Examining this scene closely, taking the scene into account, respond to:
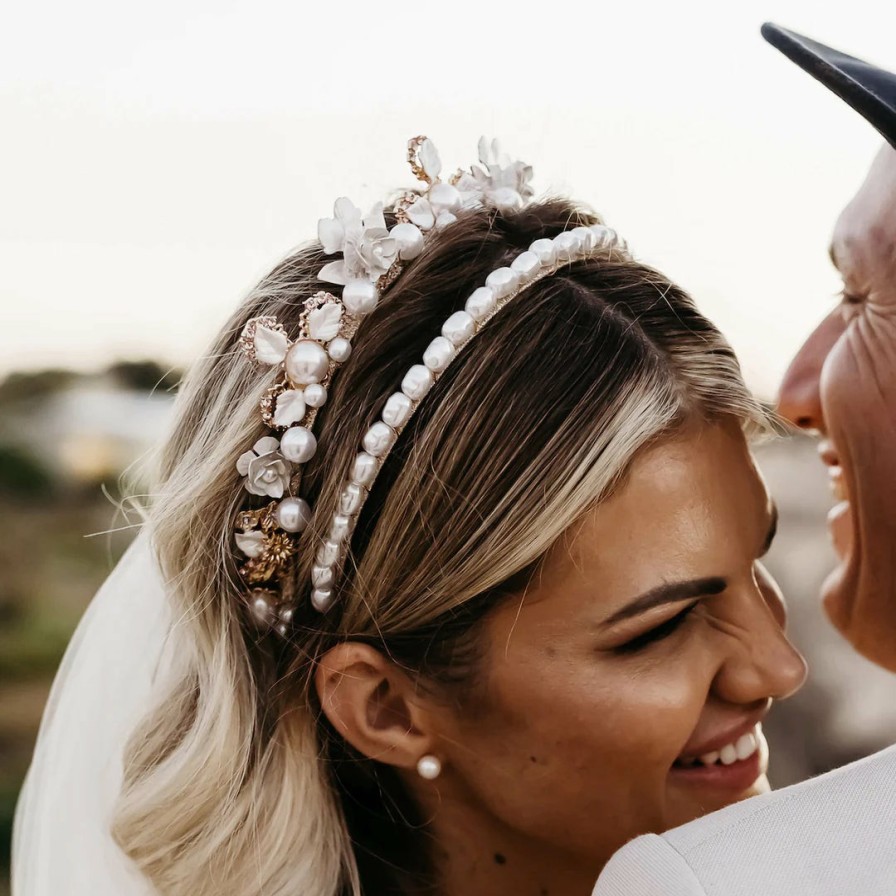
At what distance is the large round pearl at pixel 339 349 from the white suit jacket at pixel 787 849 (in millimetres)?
638

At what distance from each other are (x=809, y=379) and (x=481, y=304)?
1.14 feet

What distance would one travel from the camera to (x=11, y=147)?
3.59m

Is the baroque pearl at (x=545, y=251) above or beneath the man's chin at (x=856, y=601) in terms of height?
above

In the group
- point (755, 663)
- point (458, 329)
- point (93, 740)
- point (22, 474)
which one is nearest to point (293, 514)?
point (458, 329)

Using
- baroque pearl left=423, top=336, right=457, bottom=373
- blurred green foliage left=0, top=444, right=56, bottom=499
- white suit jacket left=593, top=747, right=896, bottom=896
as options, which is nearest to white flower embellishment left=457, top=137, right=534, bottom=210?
baroque pearl left=423, top=336, right=457, bottom=373

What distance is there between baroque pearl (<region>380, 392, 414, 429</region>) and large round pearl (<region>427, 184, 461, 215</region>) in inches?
9.9

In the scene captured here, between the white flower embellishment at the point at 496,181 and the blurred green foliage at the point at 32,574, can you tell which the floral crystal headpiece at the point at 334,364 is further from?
the blurred green foliage at the point at 32,574

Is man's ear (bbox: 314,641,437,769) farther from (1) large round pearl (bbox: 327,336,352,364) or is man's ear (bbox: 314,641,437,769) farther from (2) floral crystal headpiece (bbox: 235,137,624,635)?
(1) large round pearl (bbox: 327,336,352,364)

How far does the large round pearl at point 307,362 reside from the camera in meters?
1.15

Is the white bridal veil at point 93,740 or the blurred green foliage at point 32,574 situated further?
the blurred green foliage at point 32,574

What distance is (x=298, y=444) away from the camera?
115 centimetres

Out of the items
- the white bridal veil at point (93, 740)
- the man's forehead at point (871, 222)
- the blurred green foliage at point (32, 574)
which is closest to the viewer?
the man's forehead at point (871, 222)

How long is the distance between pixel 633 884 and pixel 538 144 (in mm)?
1229

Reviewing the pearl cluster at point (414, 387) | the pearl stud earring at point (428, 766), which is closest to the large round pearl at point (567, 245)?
the pearl cluster at point (414, 387)
